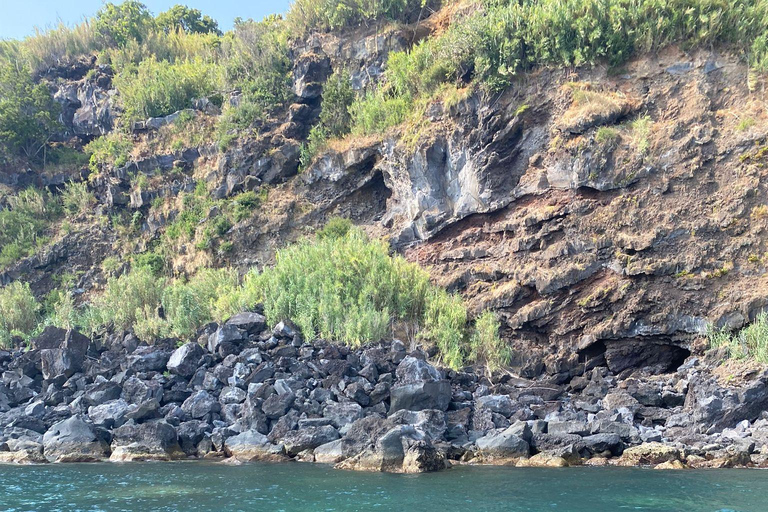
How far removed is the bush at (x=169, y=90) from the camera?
Result: 3431 centimetres

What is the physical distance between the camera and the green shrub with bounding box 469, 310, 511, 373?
21.7 metres

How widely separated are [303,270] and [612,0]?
14.7 meters

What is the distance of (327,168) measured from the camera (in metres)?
28.8

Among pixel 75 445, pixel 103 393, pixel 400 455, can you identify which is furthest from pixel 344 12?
pixel 400 455

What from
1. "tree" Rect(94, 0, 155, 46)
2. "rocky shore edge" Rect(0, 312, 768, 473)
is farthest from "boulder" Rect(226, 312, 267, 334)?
"tree" Rect(94, 0, 155, 46)

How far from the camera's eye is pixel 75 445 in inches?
659

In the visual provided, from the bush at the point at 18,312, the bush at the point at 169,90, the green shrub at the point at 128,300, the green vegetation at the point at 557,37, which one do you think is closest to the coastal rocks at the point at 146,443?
the green shrub at the point at 128,300

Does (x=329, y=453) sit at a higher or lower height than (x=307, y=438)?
lower

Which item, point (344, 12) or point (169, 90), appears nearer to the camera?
point (344, 12)

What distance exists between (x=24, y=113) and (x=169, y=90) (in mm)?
8776

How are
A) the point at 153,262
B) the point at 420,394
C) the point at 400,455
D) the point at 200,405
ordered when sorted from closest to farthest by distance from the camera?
the point at 400,455, the point at 420,394, the point at 200,405, the point at 153,262

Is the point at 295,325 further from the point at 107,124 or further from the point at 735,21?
the point at 107,124

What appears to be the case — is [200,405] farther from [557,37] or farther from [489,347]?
[557,37]

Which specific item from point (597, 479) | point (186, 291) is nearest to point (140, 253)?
point (186, 291)
